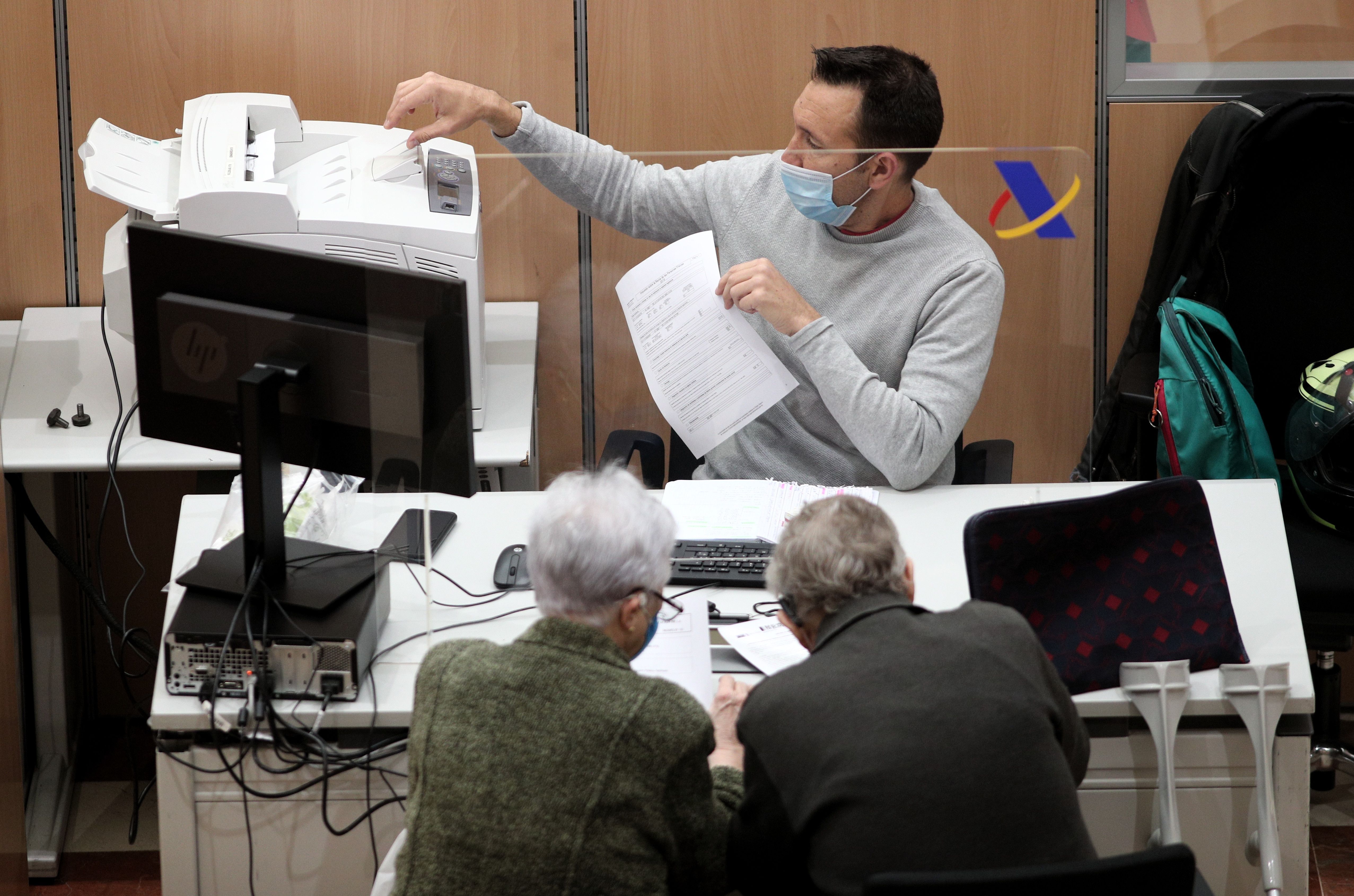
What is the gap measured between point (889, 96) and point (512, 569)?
3.30 feet

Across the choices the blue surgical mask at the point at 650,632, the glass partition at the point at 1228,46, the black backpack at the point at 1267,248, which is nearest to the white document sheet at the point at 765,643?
the blue surgical mask at the point at 650,632

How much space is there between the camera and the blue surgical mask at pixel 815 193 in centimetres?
210

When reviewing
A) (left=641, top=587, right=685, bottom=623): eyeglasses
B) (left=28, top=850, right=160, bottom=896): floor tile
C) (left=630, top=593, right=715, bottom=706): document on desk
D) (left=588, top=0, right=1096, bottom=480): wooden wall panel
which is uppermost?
(left=588, top=0, right=1096, bottom=480): wooden wall panel

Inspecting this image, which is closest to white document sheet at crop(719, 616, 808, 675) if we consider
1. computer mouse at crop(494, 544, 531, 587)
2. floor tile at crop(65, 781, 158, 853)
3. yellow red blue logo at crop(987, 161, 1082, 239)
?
computer mouse at crop(494, 544, 531, 587)

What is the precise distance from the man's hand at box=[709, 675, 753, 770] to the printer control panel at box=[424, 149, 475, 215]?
98 cm

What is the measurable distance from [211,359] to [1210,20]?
7.49ft

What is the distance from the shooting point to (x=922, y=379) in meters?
2.07

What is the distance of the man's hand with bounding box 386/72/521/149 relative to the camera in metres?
2.14

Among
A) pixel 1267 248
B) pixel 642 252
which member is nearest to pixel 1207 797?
pixel 642 252

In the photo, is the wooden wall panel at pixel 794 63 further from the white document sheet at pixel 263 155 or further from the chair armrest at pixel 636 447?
the chair armrest at pixel 636 447

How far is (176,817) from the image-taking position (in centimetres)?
163

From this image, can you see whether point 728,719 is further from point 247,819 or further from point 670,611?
point 247,819

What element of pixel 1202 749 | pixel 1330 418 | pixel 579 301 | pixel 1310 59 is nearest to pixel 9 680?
pixel 579 301

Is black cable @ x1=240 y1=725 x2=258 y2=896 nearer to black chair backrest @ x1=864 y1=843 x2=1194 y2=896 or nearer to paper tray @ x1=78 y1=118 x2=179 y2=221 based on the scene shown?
black chair backrest @ x1=864 y1=843 x2=1194 y2=896
